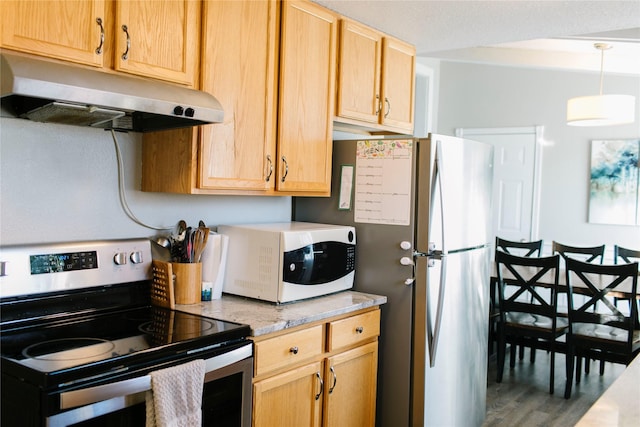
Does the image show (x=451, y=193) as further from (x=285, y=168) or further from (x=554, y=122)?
(x=554, y=122)

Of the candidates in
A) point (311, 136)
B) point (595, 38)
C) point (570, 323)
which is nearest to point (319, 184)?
point (311, 136)

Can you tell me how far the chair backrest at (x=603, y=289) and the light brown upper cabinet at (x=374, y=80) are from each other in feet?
4.95

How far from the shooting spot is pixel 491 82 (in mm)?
6312

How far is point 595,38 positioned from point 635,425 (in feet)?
11.0

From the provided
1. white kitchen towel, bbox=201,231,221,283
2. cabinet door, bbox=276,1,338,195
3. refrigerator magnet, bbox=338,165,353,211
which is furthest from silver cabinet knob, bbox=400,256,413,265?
white kitchen towel, bbox=201,231,221,283

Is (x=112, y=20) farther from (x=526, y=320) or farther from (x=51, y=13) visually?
(x=526, y=320)

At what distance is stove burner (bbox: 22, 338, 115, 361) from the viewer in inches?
64.6

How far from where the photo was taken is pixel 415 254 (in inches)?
109

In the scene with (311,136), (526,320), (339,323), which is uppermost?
(311,136)

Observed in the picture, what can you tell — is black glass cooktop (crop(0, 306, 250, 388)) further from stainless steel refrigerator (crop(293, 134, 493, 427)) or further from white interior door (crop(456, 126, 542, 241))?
white interior door (crop(456, 126, 542, 241))

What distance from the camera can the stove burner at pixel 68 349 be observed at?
5.38ft

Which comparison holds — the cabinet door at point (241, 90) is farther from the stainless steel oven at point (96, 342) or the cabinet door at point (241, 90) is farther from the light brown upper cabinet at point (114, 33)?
the stainless steel oven at point (96, 342)

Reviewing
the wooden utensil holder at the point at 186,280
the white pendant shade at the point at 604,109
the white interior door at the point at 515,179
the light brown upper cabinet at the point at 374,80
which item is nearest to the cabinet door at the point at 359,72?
the light brown upper cabinet at the point at 374,80

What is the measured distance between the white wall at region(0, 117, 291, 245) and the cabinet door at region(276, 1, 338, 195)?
487mm
